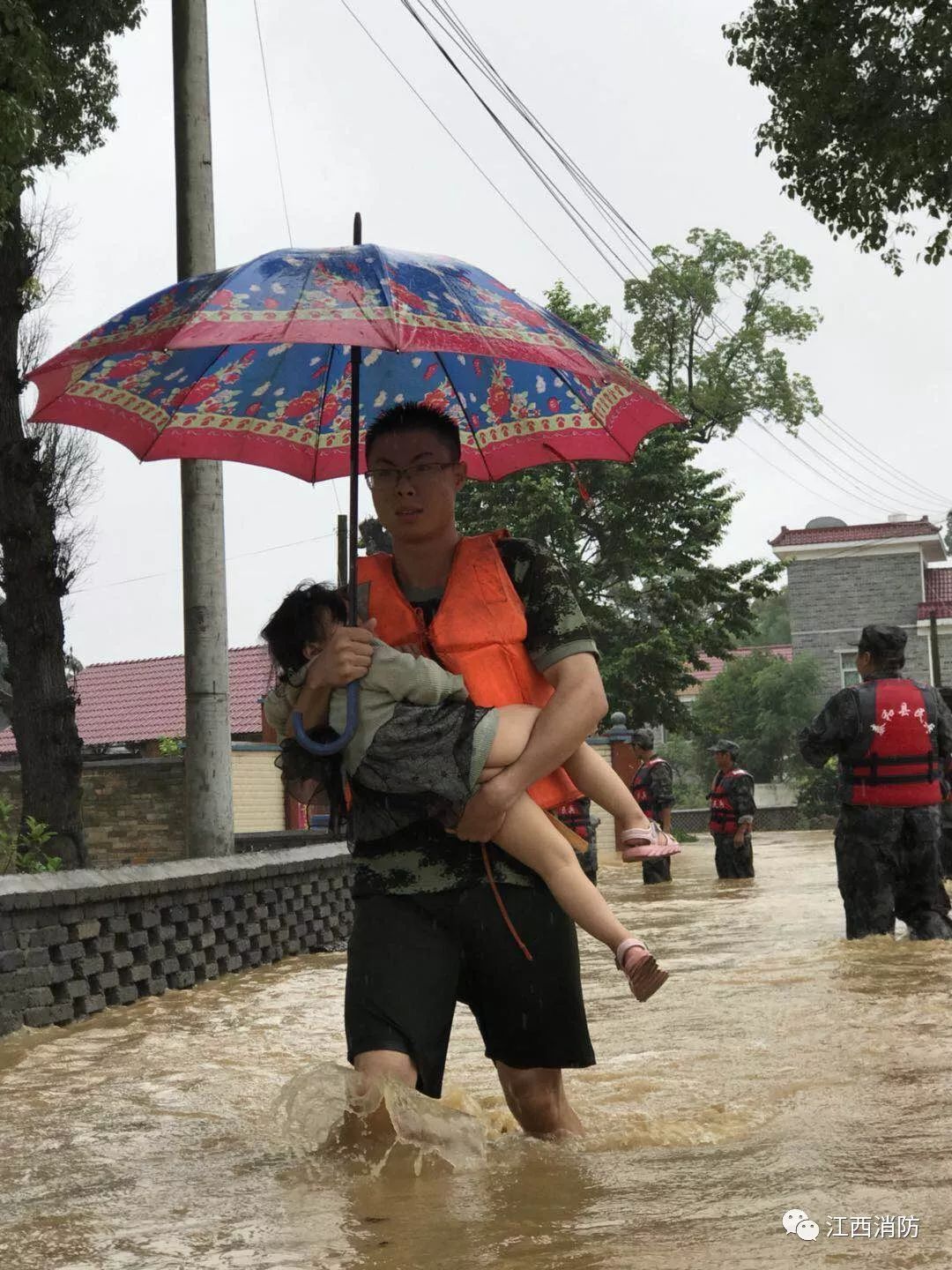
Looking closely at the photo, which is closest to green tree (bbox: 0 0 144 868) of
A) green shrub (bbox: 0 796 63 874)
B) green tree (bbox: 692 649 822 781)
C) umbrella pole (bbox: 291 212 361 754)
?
green shrub (bbox: 0 796 63 874)

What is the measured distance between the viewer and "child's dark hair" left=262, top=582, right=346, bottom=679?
4.46 m

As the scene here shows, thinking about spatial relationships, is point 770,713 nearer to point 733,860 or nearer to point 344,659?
point 733,860

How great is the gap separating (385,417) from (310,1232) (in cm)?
201

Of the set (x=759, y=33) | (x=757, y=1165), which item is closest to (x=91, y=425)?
(x=757, y=1165)

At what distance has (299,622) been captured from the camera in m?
4.47

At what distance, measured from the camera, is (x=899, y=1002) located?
27.1ft

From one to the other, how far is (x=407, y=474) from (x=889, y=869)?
252 inches

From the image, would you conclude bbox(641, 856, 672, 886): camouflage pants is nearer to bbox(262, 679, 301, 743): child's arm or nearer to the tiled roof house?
bbox(262, 679, 301, 743): child's arm

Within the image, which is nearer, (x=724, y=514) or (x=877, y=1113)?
(x=877, y=1113)

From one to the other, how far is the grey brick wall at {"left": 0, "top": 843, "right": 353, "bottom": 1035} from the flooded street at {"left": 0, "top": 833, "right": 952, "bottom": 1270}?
0.70 ft

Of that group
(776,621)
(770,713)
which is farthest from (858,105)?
(776,621)

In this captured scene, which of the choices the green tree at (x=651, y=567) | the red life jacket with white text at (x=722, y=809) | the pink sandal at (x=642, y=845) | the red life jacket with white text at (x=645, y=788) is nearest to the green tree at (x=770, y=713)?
the green tree at (x=651, y=567)

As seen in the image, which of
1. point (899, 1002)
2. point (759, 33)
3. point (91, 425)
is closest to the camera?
point (91, 425)

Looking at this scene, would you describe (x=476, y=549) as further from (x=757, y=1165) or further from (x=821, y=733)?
(x=821, y=733)
